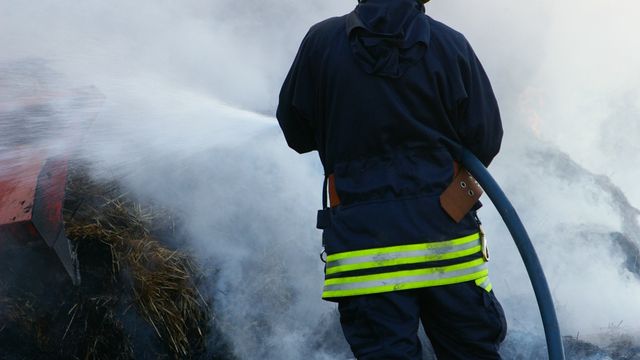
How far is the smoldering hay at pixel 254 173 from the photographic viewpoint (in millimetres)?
3604

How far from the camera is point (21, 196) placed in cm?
264

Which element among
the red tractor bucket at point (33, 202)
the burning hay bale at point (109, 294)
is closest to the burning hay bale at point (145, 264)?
the burning hay bale at point (109, 294)

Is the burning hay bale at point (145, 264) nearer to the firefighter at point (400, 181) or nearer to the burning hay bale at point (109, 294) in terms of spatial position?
the burning hay bale at point (109, 294)

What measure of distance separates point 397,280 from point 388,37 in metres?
0.86

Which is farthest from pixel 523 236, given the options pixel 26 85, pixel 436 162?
pixel 26 85

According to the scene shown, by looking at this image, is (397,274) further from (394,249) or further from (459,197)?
(459,197)

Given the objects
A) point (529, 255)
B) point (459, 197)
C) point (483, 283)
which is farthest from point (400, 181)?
point (529, 255)

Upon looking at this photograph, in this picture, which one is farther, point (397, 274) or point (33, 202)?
point (33, 202)

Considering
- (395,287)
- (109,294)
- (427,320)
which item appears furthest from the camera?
(109,294)

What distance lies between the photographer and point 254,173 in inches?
159

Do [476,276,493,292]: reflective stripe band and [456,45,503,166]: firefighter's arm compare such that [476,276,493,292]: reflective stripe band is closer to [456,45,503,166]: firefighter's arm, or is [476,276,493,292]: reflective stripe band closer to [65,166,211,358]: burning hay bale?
[456,45,503,166]: firefighter's arm

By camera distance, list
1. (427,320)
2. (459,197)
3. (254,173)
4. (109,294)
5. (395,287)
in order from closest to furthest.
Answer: (395,287) → (459,197) → (427,320) → (109,294) → (254,173)

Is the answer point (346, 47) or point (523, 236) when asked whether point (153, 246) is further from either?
point (523, 236)

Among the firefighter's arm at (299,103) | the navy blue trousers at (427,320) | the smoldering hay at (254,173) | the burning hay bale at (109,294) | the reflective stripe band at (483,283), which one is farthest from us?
the smoldering hay at (254,173)
